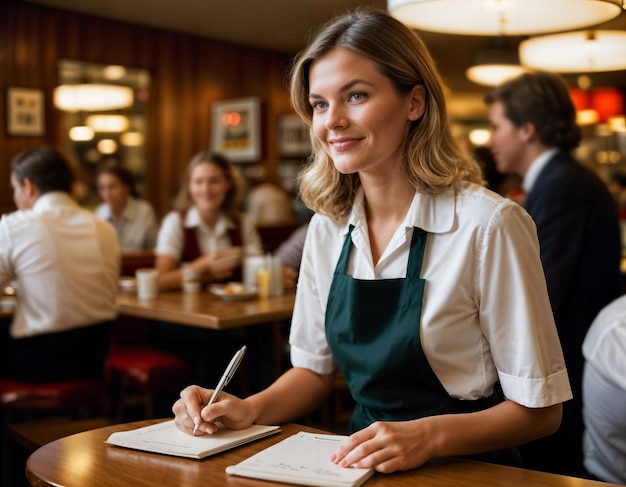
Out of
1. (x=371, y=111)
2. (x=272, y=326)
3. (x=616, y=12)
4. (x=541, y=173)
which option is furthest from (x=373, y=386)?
(x=272, y=326)

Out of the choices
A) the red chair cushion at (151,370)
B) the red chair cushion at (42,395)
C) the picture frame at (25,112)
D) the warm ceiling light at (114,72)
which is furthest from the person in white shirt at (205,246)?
the warm ceiling light at (114,72)

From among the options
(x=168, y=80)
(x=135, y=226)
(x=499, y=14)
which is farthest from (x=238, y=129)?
(x=499, y=14)

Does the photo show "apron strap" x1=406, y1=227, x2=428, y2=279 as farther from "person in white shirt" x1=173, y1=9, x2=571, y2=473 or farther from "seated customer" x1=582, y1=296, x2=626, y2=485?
"seated customer" x1=582, y1=296, x2=626, y2=485

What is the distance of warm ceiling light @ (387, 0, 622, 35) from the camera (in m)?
1.98

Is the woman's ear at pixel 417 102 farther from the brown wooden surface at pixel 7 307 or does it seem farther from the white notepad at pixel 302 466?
the brown wooden surface at pixel 7 307

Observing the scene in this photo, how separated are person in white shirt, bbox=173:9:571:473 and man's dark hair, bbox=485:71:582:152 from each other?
4.80ft

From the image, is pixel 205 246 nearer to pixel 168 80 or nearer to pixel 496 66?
pixel 496 66

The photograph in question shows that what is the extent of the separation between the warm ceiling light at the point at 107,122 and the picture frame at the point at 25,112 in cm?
200

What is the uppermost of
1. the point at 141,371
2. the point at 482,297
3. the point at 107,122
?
the point at 107,122

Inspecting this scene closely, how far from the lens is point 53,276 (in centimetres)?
322

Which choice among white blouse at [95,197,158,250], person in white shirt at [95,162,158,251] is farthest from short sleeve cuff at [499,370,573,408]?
white blouse at [95,197,158,250]

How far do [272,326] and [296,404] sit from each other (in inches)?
89.3

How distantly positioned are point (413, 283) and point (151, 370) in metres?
2.42

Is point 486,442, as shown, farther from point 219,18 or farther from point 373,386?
point 219,18
